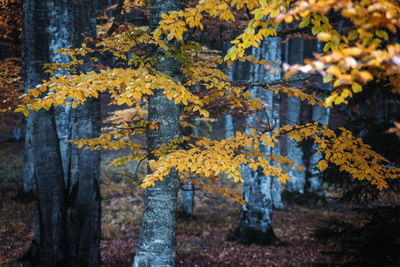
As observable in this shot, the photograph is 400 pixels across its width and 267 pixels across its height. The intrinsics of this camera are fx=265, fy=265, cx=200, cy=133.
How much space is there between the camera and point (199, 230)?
30.1 feet

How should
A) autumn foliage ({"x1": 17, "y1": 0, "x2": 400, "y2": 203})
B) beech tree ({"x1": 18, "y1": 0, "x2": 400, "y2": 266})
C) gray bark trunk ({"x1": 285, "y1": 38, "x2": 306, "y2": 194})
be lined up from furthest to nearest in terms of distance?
gray bark trunk ({"x1": 285, "y1": 38, "x2": 306, "y2": 194}) → beech tree ({"x1": 18, "y1": 0, "x2": 400, "y2": 266}) → autumn foliage ({"x1": 17, "y1": 0, "x2": 400, "y2": 203})

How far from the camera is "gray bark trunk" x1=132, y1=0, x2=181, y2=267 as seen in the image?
3752 mm

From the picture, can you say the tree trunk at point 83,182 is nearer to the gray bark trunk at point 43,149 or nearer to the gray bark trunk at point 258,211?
the gray bark trunk at point 43,149

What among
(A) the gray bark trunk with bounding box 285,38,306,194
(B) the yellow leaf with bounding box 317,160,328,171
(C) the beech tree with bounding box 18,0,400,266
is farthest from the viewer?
(A) the gray bark trunk with bounding box 285,38,306,194

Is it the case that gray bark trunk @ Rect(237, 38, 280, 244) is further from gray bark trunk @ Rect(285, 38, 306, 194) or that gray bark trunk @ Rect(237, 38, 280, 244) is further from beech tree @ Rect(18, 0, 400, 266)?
gray bark trunk @ Rect(285, 38, 306, 194)

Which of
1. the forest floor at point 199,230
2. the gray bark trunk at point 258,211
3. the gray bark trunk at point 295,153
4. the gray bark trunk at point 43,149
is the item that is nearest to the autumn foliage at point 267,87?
the forest floor at point 199,230

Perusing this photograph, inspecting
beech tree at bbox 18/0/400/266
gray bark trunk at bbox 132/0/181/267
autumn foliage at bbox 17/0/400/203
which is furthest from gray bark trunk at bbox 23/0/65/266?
gray bark trunk at bbox 132/0/181/267

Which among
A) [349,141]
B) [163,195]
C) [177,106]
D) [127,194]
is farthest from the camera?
[127,194]

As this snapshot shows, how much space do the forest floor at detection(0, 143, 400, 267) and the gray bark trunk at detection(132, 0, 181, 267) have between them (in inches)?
24.9

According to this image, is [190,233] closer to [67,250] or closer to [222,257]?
[222,257]

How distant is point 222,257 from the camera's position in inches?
269

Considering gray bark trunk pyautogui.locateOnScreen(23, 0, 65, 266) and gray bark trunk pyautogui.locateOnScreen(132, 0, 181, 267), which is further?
gray bark trunk pyautogui.locateOnScreen(23, 0, 65, 266)

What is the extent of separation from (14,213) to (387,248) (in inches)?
437

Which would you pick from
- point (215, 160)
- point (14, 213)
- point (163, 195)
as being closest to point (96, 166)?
point (163, 195)
